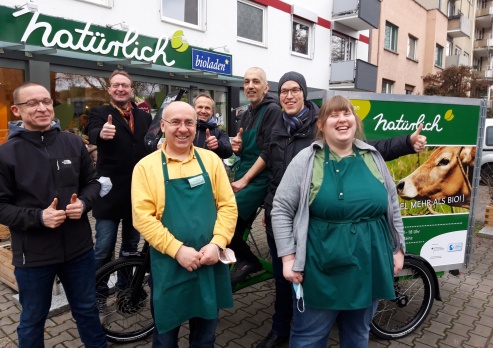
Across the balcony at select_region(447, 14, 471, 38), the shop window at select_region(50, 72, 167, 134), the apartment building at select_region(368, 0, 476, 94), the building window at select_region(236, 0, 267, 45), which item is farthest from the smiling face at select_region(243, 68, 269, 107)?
the balcony at select_region(447, 14, 471, 38)

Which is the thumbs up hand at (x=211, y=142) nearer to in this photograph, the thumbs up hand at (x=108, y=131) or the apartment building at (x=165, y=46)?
the thumbs up hand at (x=108, y=131)

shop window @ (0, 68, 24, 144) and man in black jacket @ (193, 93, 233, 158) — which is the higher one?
shop window @ (0, 68, 24, 144)

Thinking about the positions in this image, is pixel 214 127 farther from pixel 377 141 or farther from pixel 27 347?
pixel 27 347

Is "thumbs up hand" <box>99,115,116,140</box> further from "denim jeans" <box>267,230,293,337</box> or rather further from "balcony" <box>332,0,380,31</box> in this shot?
"balcony" <box>332,0,380,31</box>

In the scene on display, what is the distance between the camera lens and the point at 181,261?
2.09 metres

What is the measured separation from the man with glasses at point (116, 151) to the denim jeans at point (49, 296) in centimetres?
58

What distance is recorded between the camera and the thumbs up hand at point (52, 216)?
2.13 m

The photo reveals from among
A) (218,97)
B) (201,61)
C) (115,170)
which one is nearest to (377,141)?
(115,170)

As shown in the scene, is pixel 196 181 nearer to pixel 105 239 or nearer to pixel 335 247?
pixel 335 247

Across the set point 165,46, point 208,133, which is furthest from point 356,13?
point 208,133

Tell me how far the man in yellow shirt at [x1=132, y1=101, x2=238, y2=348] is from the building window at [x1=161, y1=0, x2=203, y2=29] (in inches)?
325

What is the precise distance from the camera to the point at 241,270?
3135mm

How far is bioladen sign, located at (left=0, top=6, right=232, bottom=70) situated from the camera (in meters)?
6.71

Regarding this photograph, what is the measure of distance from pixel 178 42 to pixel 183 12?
1.23m
